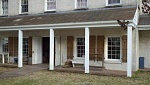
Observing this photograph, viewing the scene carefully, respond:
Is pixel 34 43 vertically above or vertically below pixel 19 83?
above

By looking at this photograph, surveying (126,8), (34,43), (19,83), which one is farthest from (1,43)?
(126,8)

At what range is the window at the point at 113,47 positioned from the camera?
14.2 m

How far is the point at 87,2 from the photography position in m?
15.5

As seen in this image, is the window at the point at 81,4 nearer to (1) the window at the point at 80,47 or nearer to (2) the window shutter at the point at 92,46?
(1) the window at the point at 80,47

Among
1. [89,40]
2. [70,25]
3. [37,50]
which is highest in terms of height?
[70,25]

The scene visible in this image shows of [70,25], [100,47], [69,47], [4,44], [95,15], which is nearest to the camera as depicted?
[70,25]

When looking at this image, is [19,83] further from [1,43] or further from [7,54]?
[1,43]

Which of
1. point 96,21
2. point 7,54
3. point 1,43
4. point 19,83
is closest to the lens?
point 19,83

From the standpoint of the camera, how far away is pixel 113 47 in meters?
14.3

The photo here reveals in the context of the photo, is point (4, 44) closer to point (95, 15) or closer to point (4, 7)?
point (4, 7)

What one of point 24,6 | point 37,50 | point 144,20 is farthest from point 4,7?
point 144,20

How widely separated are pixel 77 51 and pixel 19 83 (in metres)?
6.42

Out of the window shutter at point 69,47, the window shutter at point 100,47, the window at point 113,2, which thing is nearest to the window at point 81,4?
the window at point 113,2

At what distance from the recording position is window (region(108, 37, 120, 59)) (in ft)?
46.5
